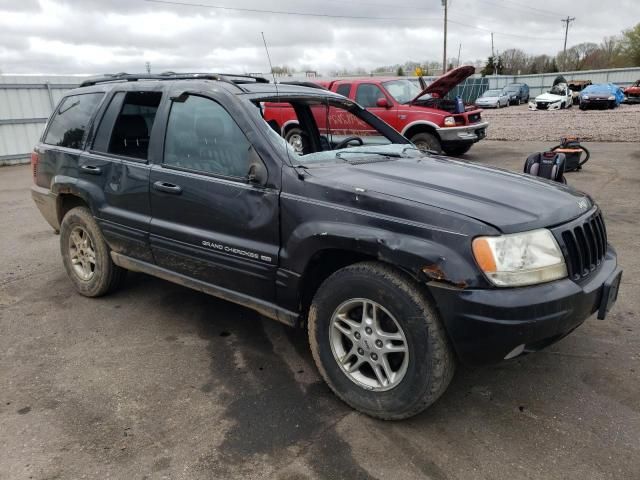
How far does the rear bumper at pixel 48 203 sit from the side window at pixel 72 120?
0.44m

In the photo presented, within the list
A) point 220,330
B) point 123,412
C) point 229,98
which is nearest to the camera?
point 123,412

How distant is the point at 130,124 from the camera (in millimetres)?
3887

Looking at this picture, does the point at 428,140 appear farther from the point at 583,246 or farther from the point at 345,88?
the point at 583,246

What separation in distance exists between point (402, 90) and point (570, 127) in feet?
34.4

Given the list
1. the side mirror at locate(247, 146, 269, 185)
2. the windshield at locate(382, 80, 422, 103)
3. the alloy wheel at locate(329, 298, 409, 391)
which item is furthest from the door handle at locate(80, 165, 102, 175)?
the windshield at locate(382, 80, 422, 103)

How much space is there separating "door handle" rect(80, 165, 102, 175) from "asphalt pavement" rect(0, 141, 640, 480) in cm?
110

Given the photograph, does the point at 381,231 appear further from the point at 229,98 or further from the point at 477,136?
the point at 477,136

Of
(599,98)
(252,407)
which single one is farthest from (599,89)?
(252,407)

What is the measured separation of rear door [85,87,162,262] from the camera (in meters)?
3.62

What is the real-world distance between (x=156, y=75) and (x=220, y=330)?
6.55ft

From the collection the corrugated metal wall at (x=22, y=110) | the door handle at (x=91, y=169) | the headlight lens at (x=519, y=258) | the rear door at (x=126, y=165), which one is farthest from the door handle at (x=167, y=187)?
the corrugated metal wall at (x=22, y=110)

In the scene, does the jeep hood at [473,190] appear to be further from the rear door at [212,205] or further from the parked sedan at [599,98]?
the parked sedan at [599,98]

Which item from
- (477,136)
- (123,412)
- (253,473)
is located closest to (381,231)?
(253,473)

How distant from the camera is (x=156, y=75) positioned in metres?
3.93
